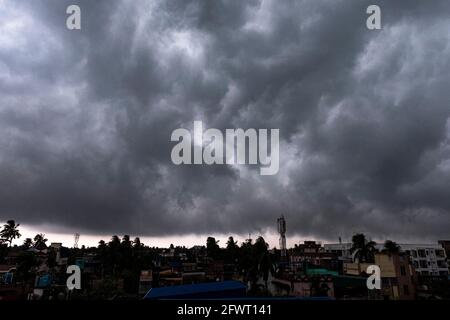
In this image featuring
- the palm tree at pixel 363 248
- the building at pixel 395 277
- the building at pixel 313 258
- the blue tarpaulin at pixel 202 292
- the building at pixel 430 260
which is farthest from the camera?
the building at pixel 430 260

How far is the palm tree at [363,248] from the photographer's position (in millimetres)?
69312

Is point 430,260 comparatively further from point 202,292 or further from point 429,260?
point 202,292

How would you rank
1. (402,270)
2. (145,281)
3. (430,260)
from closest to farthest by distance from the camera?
1. (402,270)
2. (145,281)
3. (430,260)

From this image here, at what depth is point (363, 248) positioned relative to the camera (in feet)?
228

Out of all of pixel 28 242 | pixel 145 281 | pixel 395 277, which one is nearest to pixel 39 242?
pixel 28 242

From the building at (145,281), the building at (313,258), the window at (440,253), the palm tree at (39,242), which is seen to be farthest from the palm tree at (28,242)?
the window at (440,253)

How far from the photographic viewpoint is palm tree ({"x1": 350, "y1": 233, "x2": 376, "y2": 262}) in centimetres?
6931

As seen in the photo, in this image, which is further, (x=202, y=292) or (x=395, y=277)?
(x=395, y=277)

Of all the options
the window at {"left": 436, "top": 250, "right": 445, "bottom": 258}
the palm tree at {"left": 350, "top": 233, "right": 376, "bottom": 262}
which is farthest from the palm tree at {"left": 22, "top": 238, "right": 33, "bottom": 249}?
the window at {"left": 436, "top": 250, "right": 445, "bottom": 258}

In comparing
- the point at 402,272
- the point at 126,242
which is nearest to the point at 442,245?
the point at 402,272

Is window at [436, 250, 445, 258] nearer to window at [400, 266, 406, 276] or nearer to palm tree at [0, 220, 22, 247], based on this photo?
window at [400, 266, 406, 276]

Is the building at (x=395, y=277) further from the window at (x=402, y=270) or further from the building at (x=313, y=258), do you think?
the building at (x=313, y=258)
